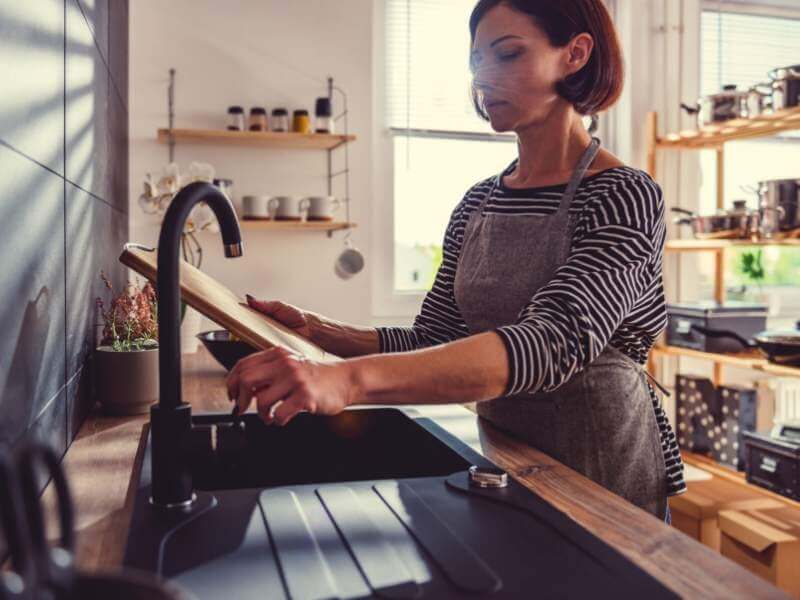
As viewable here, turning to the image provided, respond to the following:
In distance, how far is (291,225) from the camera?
9.24 ft

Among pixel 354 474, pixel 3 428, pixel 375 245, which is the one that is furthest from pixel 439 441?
pixel 375 245

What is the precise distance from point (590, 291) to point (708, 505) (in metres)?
1.98

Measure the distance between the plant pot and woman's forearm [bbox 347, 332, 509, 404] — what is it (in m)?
0.63

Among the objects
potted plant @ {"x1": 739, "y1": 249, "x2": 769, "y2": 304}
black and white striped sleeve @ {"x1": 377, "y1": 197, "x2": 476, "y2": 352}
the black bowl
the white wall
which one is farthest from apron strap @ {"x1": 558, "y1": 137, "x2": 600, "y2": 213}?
potted plant @ {"x1": 739, "y1": 249, "x2": 769, "y2": 304}

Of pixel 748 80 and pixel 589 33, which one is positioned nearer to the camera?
pixel 589 33

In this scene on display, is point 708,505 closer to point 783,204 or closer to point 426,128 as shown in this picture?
point 783,204

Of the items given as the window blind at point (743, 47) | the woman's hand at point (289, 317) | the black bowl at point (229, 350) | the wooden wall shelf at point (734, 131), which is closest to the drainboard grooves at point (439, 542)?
the woman's hand at point (289, 317)

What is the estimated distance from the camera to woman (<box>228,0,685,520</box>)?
3.22 feet

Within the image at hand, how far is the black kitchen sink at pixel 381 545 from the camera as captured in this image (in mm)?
615

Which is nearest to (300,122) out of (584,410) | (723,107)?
(723,107)

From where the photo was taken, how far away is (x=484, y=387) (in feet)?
2.89

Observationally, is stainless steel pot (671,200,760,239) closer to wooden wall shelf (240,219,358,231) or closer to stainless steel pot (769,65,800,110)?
stainless steel pot (769,65,800,110)

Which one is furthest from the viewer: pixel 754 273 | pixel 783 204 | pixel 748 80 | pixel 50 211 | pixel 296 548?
pixel 748 80

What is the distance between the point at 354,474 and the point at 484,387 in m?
0.48
